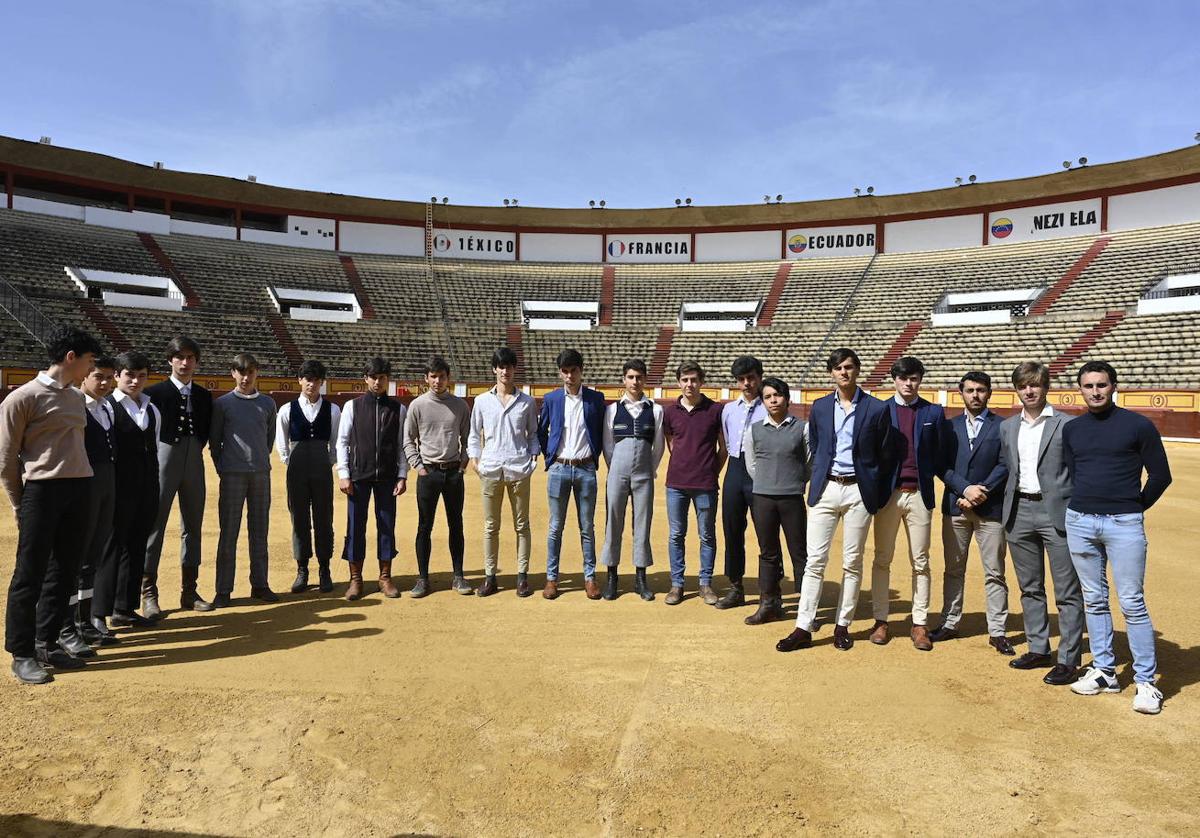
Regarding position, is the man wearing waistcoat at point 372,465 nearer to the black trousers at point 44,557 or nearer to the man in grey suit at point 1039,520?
the black trousers at point 44,557

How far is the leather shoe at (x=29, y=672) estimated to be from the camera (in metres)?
4.16

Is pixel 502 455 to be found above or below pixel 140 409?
below

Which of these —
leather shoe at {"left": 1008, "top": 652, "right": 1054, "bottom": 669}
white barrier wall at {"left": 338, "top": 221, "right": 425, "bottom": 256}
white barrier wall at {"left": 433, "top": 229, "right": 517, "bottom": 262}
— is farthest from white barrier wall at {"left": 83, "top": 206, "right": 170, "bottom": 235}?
leather shoe at {"left": 1008, "top": 652, "right": 1054, "bottom": 669}

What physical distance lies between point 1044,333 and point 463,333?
77.8 ft

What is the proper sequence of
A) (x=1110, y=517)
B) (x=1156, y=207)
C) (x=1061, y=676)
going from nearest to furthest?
1. (x=1110, y=517)
2. (x=1061, y=676)
3. (x=1156, y=207)

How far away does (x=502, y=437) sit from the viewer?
6305mm

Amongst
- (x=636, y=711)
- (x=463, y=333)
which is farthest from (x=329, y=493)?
(x=463, y=333)

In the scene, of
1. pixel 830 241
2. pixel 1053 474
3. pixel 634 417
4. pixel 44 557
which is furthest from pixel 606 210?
pixel 44 557

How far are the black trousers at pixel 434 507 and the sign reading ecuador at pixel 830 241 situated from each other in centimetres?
3291

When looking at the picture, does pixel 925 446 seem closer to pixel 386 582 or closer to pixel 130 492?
pixel 386 582

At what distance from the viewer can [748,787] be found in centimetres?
317

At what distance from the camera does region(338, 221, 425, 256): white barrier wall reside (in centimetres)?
3603

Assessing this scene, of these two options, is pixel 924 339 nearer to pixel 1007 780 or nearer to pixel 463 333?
pixel 463 333

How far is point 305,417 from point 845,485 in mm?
4714
